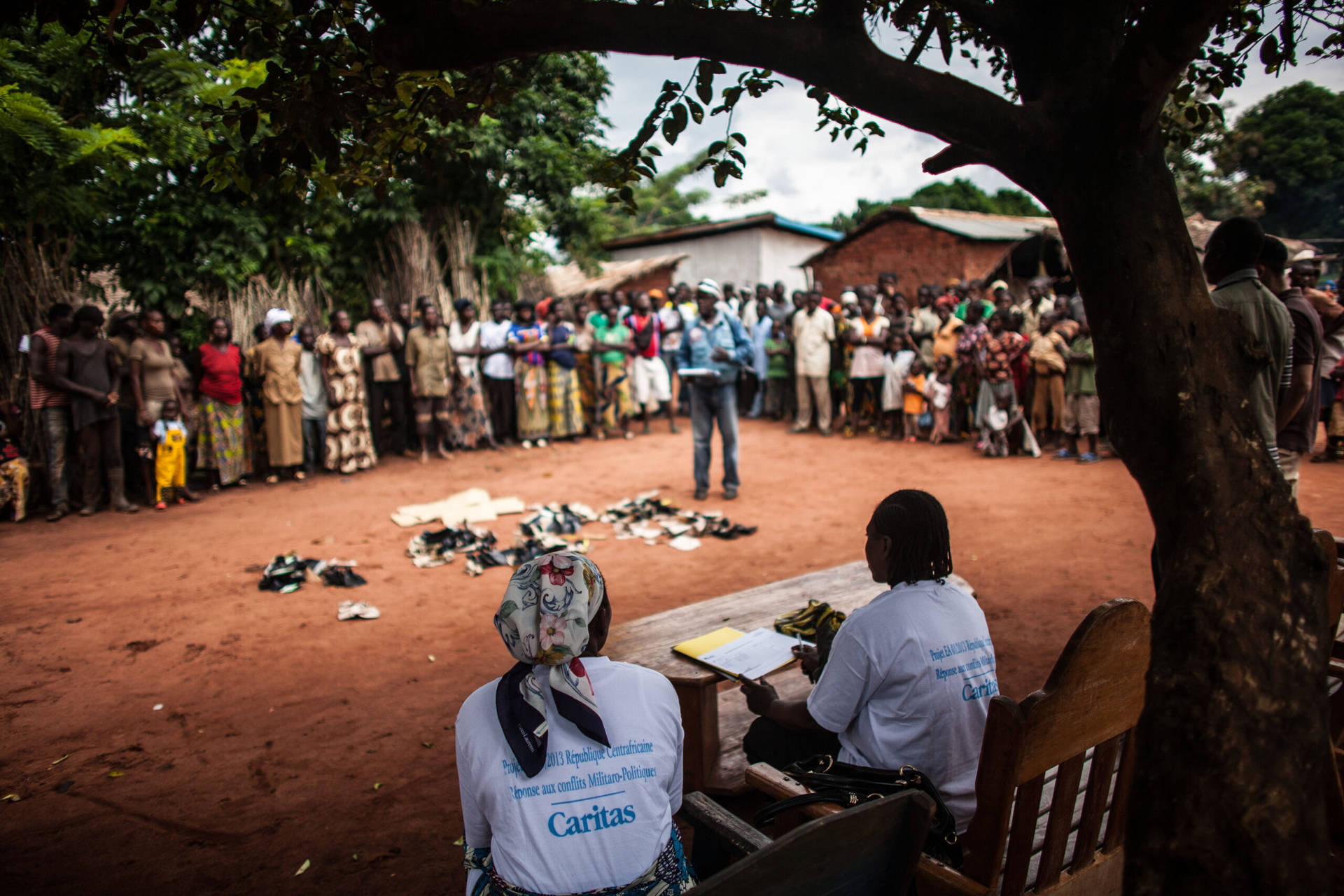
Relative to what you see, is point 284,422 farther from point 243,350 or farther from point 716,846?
point 716,846

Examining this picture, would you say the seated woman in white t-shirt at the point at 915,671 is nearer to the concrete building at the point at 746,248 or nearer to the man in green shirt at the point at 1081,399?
the man in green shirt at the point at 1081,399

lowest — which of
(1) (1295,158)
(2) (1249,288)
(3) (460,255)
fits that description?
(2) (1249,288)

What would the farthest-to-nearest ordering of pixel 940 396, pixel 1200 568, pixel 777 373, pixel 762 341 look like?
pixel 762 341
pixel 777 373
pixel 940 396
pixel 1200 568

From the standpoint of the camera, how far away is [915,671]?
6.84ft

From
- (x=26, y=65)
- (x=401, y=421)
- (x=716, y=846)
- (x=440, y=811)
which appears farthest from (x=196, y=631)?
(x=401, y=421)

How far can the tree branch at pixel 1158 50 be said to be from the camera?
150 cm

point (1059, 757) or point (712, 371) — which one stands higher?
point (712, 371)

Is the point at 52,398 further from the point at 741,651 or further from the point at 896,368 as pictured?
the point at 896,368

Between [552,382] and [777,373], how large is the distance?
155 inches

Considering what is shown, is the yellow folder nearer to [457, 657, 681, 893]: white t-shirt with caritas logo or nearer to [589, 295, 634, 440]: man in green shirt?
[457, 657, 681, 893]: white t-shirt with caritas logo

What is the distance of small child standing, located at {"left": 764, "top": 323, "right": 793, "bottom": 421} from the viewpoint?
43.2 ft

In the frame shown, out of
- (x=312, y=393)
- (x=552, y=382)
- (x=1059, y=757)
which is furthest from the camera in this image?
(x=552, y=382)

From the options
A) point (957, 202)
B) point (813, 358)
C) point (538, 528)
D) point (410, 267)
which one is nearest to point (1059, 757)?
point (538, 528)

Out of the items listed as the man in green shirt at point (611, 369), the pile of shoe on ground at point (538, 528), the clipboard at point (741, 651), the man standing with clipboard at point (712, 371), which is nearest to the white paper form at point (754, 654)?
the clipboard at point (741, 651)
